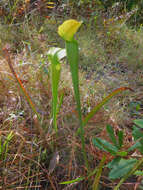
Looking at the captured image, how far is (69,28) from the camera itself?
40 centimetres

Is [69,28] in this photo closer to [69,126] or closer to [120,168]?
[120,168]

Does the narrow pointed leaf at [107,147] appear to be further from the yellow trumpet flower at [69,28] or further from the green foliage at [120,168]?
the yellow trumpet flower at [69,28]

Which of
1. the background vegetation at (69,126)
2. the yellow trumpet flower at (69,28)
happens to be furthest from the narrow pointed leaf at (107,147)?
the yellow trumpet flower at (69,28)

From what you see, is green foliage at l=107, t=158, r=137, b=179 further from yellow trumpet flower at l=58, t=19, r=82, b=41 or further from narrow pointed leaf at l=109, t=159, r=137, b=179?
yellow trumpet flower at l=58, t=19, r=82, b=41

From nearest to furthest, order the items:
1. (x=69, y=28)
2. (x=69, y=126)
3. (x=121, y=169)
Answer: (x=69, y=28), (x=121, y=169), (x=69, y=126)

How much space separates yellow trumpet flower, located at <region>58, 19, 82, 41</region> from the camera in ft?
1.27

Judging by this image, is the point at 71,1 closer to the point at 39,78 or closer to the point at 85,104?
the point at 39,78

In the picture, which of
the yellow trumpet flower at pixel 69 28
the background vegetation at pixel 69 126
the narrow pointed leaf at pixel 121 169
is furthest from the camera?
the background vegetation at pixel 69 126

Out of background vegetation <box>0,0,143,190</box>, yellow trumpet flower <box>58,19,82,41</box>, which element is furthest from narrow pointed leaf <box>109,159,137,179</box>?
yellow trumpet flower <box>58,19,82,41</box>

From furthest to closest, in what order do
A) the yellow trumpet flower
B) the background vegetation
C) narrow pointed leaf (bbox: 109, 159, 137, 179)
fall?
the background vegetation < narrow pointed leaf (bbox: 109, 159, 137, 179) < the yellow trumpet flower

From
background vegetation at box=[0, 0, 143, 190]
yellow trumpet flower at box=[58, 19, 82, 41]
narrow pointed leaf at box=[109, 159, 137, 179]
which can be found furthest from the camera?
background vegetation at box=[0, 0, 143, 190]

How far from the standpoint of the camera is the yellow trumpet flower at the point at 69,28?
0.39 m

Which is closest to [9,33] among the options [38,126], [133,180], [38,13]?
[38,13]

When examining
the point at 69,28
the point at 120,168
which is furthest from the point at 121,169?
the point at 69,28
